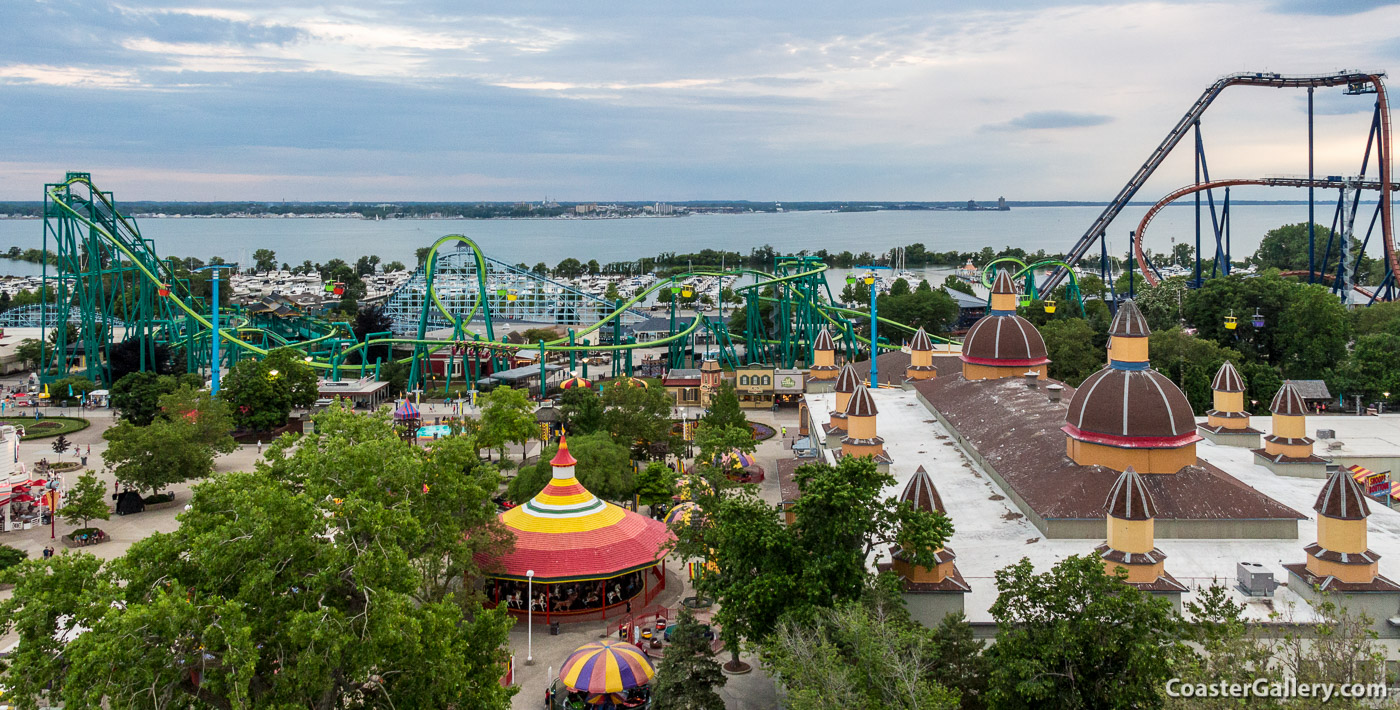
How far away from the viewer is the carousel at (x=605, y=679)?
21531 mm

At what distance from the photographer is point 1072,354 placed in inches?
2269

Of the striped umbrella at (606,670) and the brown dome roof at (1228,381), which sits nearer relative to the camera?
the striped umbrella at (606,670)

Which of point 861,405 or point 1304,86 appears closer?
point 861,405

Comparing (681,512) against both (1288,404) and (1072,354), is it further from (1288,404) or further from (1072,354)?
A: (1072,354)

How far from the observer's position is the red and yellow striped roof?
1058 inches

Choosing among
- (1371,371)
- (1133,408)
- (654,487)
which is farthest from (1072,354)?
(1133,408)

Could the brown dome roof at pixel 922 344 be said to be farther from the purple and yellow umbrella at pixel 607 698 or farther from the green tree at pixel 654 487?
the purple and yellow umbrella at pixel 607 698

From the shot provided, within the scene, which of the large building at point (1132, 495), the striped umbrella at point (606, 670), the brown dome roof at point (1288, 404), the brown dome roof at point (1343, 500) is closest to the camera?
the brown dome roof at point (1343, 500)

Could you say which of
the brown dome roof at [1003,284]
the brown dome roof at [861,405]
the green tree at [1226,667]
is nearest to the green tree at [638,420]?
the brown dome roof at [861,405]

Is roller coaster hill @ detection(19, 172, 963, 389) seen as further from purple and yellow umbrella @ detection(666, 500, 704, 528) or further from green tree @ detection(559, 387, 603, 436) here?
purple and yellow umbrella @ detection(666, 500, 704, 528)

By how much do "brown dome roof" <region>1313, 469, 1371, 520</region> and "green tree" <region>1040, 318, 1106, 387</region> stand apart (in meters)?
35.8

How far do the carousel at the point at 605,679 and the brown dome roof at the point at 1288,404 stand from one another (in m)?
20.5

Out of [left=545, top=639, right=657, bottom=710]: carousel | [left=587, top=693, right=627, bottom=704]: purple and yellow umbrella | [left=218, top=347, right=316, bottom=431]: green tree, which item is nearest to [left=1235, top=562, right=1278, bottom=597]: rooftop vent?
[left=545, top=639, right=657, bottom=710]: carousel

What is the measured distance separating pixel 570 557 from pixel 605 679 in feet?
19.8
